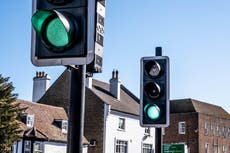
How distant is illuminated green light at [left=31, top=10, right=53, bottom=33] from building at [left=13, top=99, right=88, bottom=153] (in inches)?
1456

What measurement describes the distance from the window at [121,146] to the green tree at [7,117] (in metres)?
18.4

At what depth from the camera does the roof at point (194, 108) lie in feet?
248

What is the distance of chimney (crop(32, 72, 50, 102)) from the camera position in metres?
53.9

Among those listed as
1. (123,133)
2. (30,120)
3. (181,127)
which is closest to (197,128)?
(181,127)

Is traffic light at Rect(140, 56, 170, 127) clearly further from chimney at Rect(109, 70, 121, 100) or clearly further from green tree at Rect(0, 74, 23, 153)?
chimney at Rect(109, 70, 121, 100)

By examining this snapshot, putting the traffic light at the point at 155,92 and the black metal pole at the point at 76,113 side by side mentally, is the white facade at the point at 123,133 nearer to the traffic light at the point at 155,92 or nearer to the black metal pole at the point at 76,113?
the traffic light at the point at 155,92

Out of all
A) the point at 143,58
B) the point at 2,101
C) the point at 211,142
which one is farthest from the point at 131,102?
the point at 143,58

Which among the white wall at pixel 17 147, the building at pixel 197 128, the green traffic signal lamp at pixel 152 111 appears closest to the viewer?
the green traffic signal lamp at pixel 152 111

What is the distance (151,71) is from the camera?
26.9 ft

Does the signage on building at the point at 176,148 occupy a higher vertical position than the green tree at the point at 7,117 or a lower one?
lower

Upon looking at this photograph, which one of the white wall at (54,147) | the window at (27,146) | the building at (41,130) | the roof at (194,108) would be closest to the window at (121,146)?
the building at (41,130)

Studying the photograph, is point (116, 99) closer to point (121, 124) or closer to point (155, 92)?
point (121, 124)

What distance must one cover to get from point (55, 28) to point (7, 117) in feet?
106

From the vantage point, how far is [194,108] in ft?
246
